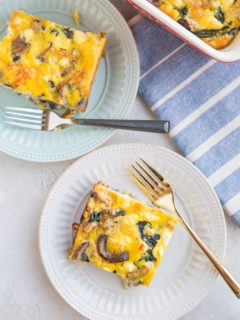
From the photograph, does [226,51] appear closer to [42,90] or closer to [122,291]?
[42,90]

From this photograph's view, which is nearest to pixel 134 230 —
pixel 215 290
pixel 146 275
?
pixel 146 275

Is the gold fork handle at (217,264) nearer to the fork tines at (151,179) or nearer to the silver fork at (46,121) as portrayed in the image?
the fork tines at (151,179)

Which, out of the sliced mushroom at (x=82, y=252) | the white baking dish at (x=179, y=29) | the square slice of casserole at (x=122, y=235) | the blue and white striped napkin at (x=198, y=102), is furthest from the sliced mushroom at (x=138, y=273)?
the white baking dish at (x=179, y=29)

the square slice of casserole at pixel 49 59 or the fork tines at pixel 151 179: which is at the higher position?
the square slice of casserole at pixel 49 59

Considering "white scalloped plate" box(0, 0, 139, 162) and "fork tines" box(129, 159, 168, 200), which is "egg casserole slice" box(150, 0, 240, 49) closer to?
"white scalloped plate" box(0, 0, 139, 162)

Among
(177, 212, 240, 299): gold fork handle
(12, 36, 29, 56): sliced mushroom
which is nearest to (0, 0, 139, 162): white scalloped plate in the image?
(12, 36, 29, 56): sliced mushroom

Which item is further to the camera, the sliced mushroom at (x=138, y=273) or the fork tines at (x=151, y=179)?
the fork tines at (x=151, y=179)

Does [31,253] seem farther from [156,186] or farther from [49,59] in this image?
[49,59]
